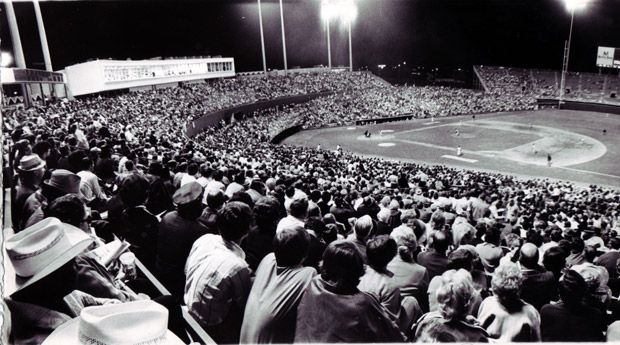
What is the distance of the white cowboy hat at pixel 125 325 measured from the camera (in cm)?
212

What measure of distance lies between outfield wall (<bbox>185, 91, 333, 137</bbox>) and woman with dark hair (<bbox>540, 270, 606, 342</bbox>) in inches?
1328

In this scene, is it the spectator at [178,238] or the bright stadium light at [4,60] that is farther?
the spectator at [178,238]

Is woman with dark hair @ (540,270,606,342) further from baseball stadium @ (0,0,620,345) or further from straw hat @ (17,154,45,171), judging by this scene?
straw hat @ (17,154,45,171)

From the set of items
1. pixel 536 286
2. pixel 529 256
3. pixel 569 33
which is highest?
pixel 569 33

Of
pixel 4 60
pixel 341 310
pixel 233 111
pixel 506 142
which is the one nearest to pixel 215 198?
pixel 341 310

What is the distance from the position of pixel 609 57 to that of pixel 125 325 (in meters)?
75.9

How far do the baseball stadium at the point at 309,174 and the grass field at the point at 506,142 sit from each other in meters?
0.41

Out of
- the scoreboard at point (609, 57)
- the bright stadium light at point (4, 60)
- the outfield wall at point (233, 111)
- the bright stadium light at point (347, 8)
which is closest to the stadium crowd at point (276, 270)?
the bright stadium light at point (4, 60)

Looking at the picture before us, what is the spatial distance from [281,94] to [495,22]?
130 ft

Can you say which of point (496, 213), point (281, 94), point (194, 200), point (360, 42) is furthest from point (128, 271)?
point (360, 42)

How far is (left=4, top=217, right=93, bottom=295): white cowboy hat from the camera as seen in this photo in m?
2.93

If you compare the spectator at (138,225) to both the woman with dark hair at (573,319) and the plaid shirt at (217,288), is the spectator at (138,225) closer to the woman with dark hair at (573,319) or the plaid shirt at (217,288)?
the plaid shirt at (217,288)

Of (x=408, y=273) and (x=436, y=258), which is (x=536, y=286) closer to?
(x=436, y=258)

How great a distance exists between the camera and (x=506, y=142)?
43.6 meters
